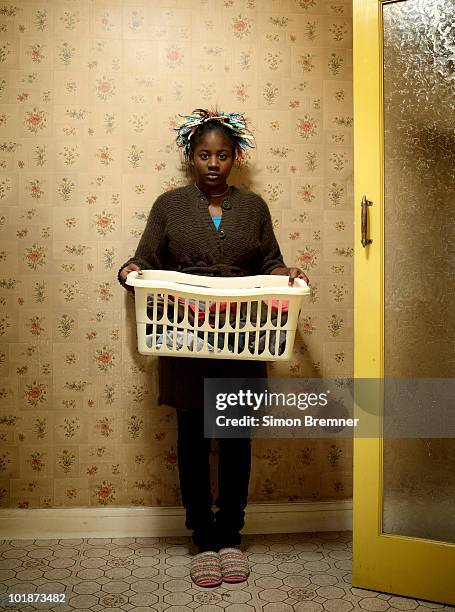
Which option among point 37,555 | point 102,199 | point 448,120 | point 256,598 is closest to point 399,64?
point 448,120

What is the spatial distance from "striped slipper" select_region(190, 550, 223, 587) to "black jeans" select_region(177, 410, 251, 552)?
44 mm

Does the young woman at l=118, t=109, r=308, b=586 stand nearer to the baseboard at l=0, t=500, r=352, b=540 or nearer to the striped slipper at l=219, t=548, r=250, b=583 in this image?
the striped slipper at l=219, t=548, r=250, b=583

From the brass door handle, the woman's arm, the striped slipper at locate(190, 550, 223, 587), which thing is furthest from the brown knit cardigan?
the striped slipper at locate(190, 550, 223, 587)

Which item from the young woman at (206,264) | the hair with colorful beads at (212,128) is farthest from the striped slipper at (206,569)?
the hair with colorful beads at (212,128)

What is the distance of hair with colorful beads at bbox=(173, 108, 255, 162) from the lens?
6.53ft

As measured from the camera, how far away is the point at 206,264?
197cm

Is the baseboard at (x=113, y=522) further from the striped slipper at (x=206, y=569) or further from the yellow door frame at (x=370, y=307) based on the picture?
the yellow door frame at (x=370, y=307)

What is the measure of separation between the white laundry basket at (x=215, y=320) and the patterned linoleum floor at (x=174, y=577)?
68 centimetres

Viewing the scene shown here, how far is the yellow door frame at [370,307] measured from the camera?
5.82 feet

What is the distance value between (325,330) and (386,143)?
2.48 feet

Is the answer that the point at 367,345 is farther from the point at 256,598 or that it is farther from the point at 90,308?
the point at 90,308

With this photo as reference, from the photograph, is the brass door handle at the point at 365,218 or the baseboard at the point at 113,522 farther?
the baseboard at the point at 113,522

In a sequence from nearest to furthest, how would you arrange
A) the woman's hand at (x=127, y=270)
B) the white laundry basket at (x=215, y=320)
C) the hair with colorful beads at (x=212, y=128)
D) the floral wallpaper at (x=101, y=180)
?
1. the white laundry basket at (x=215, y=320)
2. the woman's hand at (x=127, y=270)
3. the hair with colorful beads at (x=212, y=128)
4. the floral wallpaper at (x=101, y=180)

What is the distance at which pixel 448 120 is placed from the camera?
1.75m
